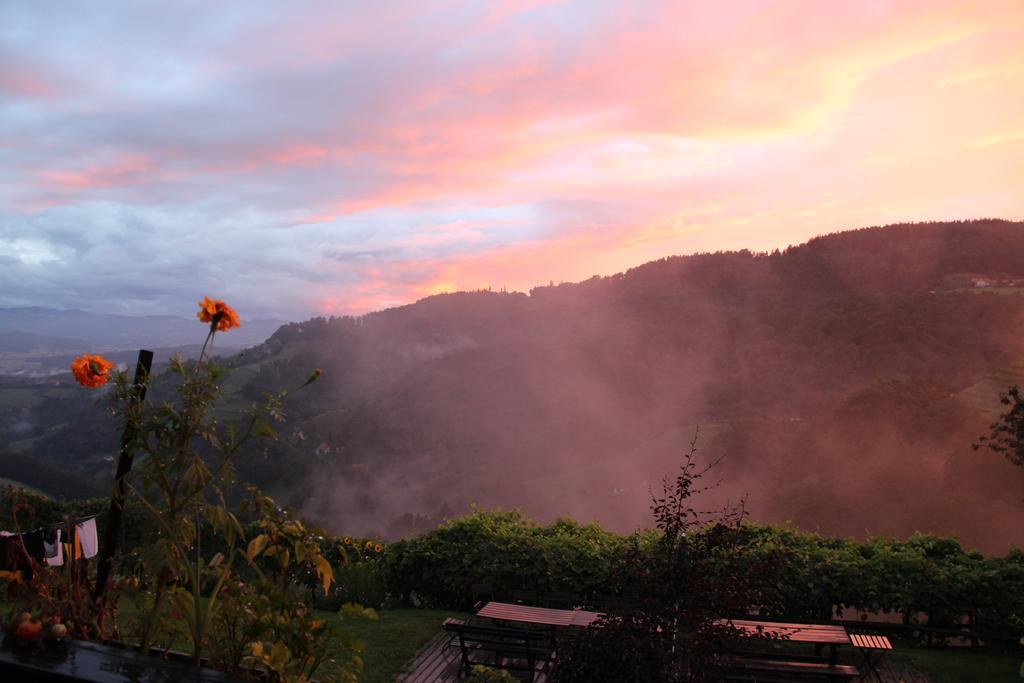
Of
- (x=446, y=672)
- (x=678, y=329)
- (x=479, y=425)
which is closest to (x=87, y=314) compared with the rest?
(x=479, y=425)

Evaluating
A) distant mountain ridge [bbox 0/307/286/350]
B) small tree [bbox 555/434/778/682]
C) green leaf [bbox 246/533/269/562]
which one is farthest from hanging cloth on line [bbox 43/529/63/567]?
distant mountain ridge [bbox 0/307/286/350]

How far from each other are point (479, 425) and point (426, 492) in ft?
21.1

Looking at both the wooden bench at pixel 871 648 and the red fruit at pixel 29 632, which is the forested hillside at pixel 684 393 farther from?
the red fruit at pixel 29 632

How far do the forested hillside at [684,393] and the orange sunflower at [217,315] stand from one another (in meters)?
14.6

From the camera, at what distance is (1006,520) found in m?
12.1

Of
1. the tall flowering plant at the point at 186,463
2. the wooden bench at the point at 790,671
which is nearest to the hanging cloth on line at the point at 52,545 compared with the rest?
the tall flowering plant at the point at 186,463

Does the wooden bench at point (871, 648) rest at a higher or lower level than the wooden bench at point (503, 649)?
lower

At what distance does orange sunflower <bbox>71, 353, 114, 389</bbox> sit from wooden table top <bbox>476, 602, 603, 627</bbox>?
4.00m

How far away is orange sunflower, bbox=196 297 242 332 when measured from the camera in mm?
2895

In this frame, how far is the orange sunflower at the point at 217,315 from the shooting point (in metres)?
2.89

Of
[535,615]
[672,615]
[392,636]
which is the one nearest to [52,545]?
[392,636]

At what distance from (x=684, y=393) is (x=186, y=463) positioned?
94.7 ft

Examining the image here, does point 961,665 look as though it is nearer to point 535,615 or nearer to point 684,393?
point 535,615

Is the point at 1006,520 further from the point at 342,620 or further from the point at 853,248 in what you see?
the point at 853,248
